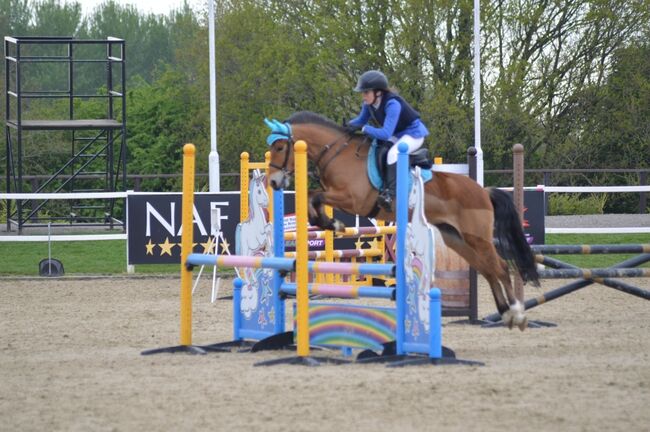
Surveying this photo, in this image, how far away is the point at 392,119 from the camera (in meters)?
7.60

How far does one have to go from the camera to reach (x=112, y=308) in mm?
10586

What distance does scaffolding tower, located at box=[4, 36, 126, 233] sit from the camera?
16.1 m

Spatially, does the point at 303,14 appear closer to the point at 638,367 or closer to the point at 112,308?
the point at 112,308

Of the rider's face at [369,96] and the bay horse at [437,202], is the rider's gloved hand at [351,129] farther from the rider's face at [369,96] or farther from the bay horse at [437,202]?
the rider's face at [369,96]

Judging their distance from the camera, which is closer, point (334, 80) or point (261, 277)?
point (261, 277)

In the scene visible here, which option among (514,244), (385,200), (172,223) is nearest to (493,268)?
(514,244)

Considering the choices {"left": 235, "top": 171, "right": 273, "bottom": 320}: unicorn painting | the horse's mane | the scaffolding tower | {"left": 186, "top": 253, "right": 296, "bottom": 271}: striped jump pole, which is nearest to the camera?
{"left": 186, "top": 253, "right": 296, "bottom": 271}: striped jump pole

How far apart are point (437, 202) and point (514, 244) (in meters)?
0.71

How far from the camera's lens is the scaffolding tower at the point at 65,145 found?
16.1 m

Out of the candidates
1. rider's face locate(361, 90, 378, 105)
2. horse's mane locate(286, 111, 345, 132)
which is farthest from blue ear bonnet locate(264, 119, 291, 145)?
rider's face locate(361, 90, 378, 105)

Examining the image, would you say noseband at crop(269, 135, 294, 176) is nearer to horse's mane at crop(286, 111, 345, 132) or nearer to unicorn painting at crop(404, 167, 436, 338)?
horse's mane at crop(286, 111, 345, 132)

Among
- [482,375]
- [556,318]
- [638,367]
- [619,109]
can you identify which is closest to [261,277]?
[482,375]

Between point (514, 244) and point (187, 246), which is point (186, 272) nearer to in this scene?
point (187, 246)

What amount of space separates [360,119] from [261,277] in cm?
141
